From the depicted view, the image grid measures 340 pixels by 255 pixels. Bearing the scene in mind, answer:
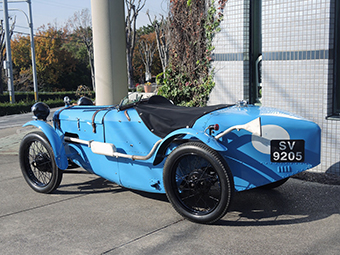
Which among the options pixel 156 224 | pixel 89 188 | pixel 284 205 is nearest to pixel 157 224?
pixel 156 224

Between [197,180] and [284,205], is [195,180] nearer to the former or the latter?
[197,180]

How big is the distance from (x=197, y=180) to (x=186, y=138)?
45 centimetres

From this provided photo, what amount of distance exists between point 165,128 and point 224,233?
1287 millimetres

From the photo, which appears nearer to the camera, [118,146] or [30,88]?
[118,146]

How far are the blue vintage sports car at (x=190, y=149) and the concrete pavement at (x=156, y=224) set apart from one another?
10.0 inches

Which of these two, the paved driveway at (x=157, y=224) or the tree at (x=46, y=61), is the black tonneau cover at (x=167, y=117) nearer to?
the paved driveway at (x=157, y=224)

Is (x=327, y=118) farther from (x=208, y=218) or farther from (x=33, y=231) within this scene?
(x=33, y=231)

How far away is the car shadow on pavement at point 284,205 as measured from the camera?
3896 mm

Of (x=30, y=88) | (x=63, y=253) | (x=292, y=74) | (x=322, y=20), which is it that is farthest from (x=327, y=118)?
(x=30, y=88)

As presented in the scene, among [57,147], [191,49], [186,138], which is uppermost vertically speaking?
[191,49]

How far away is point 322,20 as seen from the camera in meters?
5.54

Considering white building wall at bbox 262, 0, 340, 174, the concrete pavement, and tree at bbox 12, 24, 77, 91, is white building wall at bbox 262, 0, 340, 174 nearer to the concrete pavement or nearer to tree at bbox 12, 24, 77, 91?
the concrete pavement

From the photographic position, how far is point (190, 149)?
3705 millimetres

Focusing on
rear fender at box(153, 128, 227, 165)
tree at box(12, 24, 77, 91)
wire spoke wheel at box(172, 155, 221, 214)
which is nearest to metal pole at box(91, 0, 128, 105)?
rear fender at box(153, 128, 227, 165)
